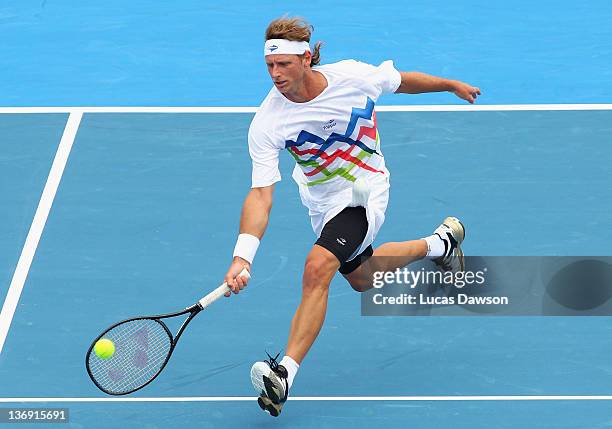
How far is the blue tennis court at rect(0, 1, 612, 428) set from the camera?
9555 mm

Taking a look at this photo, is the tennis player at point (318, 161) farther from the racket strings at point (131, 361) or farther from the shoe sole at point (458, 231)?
the shoe sole at point (458, 231)

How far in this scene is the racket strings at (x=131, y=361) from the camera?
8.82m

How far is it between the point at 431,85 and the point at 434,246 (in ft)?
3.88

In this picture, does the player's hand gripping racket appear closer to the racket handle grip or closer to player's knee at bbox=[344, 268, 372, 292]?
the racket handle grip

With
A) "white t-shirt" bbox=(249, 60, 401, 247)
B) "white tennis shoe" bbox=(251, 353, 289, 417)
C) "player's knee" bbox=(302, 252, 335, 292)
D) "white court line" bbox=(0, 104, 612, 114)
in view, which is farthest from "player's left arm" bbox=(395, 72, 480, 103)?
"white court line" bbox=(0, 104, 612, 114)

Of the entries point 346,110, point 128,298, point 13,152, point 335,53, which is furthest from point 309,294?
point 335,53

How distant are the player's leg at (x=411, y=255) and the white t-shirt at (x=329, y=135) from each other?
16.9 inches

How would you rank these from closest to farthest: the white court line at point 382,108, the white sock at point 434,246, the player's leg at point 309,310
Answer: the player's leg at point 309,310 → the white sock at point 434,246 → the white court line at point 382,108

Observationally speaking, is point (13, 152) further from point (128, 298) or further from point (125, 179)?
point (128, 298)

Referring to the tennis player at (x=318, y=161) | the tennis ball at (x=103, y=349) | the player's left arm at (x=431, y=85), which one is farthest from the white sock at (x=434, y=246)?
the tennis ball at (x=103, y=349)

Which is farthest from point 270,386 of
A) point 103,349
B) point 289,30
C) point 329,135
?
point 289,30

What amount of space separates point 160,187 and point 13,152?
145 centimetres

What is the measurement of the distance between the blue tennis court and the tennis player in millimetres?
540

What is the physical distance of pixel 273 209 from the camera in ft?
39.6
